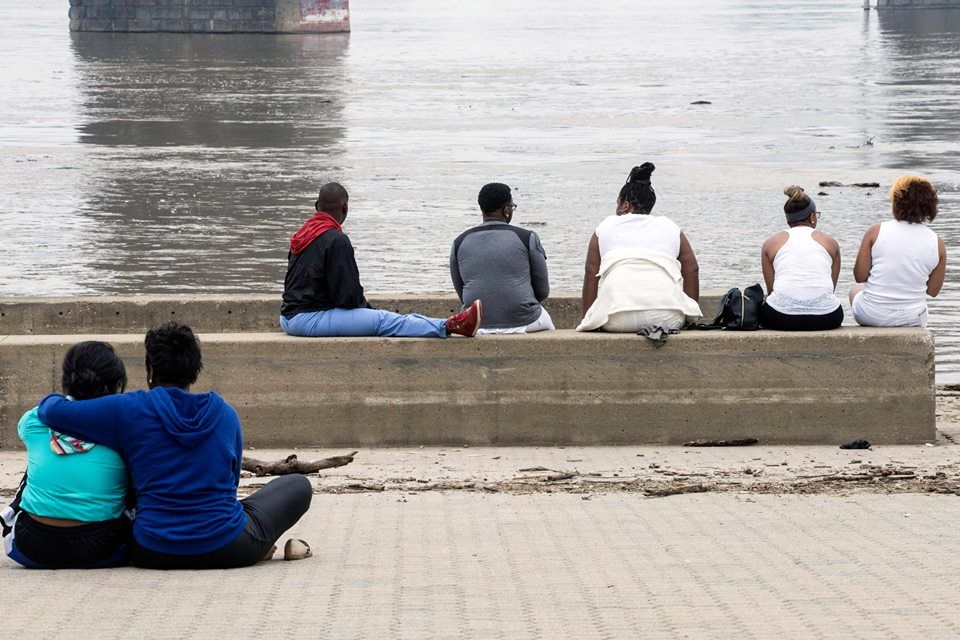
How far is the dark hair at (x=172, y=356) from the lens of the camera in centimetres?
537

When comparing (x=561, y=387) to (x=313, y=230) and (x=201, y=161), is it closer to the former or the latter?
(x=313, y=230)

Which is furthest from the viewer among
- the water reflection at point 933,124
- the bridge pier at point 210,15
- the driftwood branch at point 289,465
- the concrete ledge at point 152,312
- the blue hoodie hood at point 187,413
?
the bridge pier at point 210,15

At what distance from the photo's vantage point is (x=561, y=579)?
17.5ft

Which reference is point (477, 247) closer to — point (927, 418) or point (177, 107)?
point (927, 418)

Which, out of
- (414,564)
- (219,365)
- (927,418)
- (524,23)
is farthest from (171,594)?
(524,23)

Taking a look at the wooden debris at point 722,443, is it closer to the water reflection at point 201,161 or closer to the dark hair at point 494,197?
the dark hair at point 494,197

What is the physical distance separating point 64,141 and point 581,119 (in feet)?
34.4

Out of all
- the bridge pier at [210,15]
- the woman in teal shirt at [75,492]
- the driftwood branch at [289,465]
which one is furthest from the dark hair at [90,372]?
the bridge pier at [210,15]

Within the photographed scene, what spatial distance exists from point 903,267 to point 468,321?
235 cm

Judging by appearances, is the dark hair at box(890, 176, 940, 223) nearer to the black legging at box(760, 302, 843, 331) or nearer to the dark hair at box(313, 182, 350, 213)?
the black legging at box(760, 302, 843, 331)

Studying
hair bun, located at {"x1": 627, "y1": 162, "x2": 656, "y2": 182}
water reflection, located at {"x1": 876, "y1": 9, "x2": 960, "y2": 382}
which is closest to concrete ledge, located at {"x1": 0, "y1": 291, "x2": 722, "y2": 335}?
hair bun, located at {"x1": 627, "y1": 162, "x2": 656, "y2": 182}

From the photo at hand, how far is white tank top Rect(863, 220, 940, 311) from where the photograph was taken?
27.2 feet

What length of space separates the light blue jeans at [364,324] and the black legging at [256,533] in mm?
2166

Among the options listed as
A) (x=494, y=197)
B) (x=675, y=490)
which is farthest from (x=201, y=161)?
(x=675, y=490)
